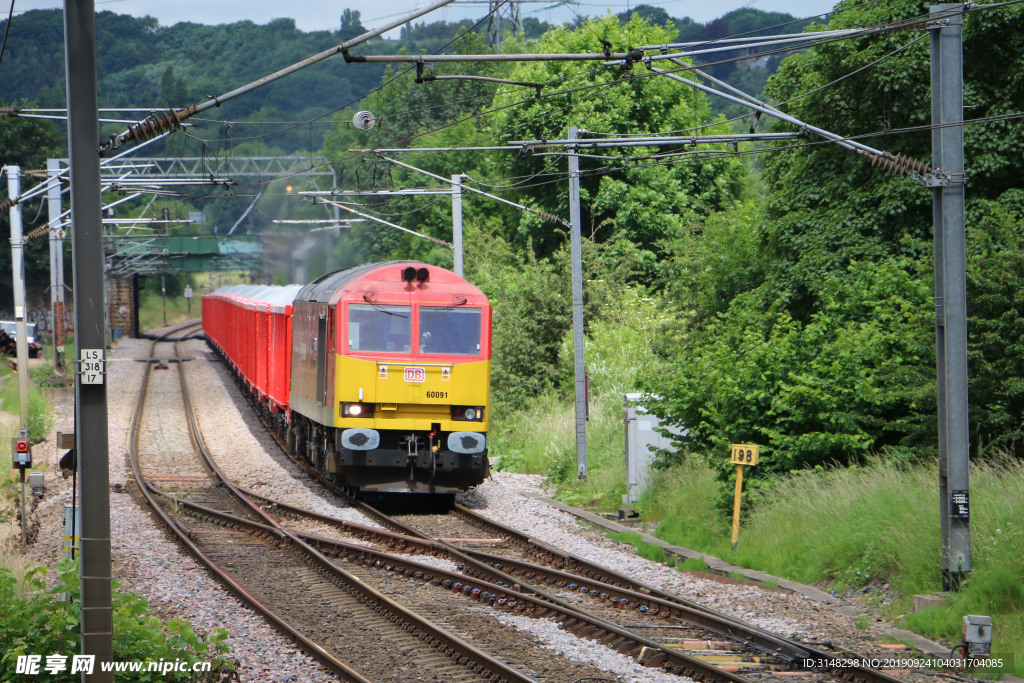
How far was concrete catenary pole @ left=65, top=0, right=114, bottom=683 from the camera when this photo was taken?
6.19m

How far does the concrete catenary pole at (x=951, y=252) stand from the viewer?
9953 mm

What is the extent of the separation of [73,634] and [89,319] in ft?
7.35

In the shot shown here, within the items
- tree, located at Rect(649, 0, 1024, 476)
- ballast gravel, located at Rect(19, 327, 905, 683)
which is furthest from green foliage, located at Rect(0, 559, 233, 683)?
tree, located at Rect(649, 0, 1024, 476)

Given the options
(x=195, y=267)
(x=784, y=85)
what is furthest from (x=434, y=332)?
(x=195, y=267)

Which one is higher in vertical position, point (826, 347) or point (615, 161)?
point (615, 161)

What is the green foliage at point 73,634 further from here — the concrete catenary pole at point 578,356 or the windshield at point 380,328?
the concrete catenary pole at point 578,356

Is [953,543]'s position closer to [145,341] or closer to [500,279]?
[500,279]

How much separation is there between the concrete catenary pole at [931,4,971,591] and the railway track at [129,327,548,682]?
4.69m

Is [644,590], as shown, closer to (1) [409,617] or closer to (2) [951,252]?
(1) [409,617]

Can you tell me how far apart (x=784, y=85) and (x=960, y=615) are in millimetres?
12829

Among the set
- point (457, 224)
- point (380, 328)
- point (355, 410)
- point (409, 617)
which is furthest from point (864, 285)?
point (457, 224)

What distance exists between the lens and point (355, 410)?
15.3 metres

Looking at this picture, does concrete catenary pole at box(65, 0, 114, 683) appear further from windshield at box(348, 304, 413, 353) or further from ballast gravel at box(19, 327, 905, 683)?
windshield at box(348, 304, 413, 353)

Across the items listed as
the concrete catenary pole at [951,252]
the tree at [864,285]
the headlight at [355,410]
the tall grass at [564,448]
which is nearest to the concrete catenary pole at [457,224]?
the tall grass at [564,448]
